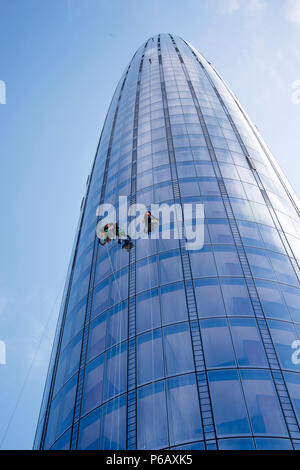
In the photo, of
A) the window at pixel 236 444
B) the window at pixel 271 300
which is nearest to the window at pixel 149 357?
the window at pixel 236 444

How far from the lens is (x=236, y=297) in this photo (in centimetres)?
2861

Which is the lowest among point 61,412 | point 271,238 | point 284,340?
point 61,412

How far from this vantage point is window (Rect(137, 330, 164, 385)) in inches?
972

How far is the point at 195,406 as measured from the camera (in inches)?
861

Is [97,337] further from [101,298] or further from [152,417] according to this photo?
[152,417]

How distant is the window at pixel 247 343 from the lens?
941 inches

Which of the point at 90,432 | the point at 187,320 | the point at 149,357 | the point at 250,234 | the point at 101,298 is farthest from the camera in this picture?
the point at 250,234

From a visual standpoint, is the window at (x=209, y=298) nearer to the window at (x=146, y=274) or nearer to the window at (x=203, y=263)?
the window at (x=203, y=263)

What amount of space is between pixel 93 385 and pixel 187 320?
805 centimetres

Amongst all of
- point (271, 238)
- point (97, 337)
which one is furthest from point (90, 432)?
point (271, 238)

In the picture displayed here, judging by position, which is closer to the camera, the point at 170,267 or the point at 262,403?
the point at 262,403

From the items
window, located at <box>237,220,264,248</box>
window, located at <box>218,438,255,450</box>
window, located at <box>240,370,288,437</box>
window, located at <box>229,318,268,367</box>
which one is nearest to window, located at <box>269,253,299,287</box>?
window, located at <box>237,220,264,248</box>

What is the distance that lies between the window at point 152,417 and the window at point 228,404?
3009 mm
